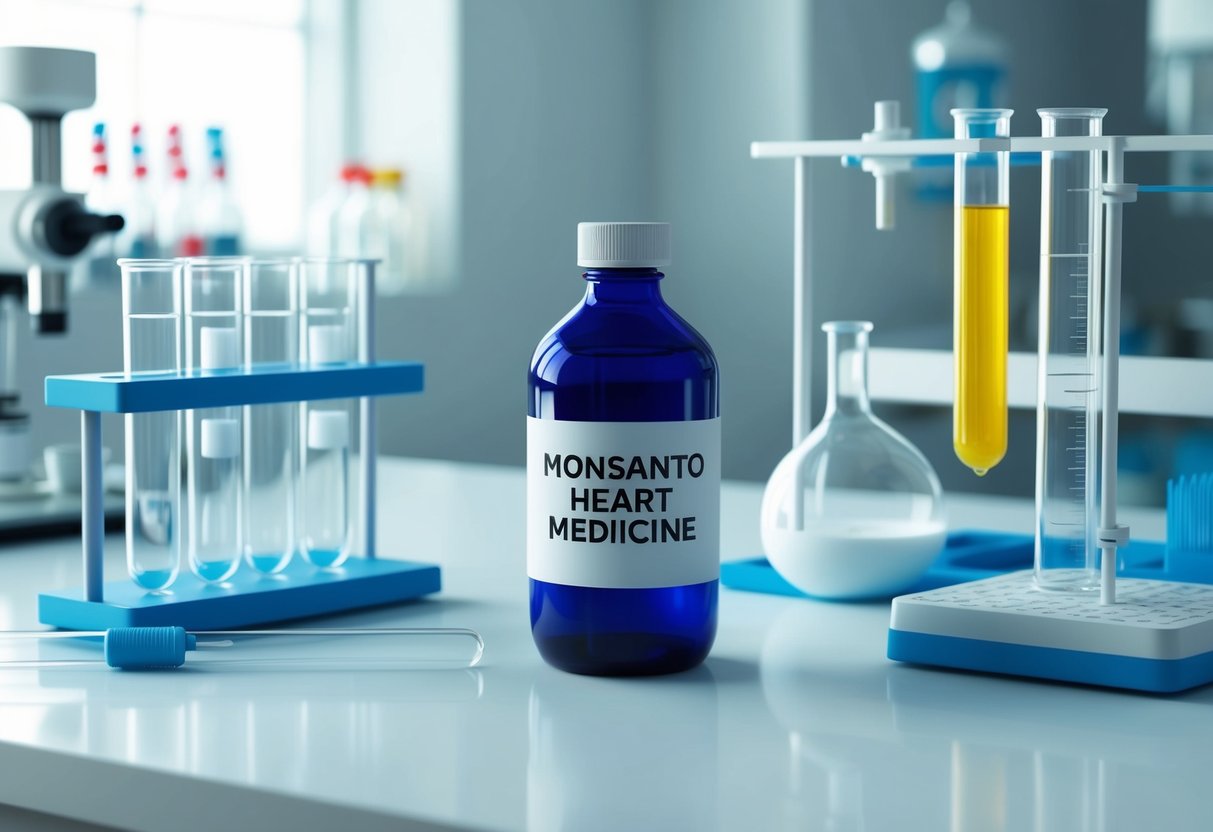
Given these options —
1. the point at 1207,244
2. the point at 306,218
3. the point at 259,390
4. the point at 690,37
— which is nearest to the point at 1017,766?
the point at 259,390

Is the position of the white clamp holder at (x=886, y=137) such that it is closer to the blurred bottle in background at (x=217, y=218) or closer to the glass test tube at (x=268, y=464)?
the glass test tube at (x=268, y=464)

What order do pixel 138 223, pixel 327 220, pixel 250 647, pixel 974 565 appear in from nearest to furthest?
pixel 250 647
pixel 974 565
pixel 138 223
pixel 327 220

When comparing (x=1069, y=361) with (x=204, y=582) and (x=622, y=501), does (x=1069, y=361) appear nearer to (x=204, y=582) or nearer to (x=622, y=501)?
(x=622, y=501)

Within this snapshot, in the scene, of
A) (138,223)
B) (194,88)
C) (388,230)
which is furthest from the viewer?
(388,230)

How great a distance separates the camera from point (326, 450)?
3.79ft

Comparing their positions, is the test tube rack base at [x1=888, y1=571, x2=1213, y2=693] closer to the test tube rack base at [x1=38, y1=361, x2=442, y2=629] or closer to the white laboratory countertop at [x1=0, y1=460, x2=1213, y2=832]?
Answer: the white laboratory countertop at [x1=0, y1=460, x2=1213, y2=832]

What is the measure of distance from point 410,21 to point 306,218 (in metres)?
0.59

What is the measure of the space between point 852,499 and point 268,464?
44 cm

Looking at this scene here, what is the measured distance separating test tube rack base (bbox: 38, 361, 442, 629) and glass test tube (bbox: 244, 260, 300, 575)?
2 centimetres

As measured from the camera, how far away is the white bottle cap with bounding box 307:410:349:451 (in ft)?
3.76

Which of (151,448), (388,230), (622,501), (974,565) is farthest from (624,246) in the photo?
(388,230)

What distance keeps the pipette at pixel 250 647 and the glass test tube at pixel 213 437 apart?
7 centimetres

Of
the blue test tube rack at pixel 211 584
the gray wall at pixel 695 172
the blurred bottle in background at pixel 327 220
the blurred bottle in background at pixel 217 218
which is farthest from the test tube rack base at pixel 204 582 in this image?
the blurred bottle in background at pixel 327 220

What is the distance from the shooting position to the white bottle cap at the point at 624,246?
3.00 ft
